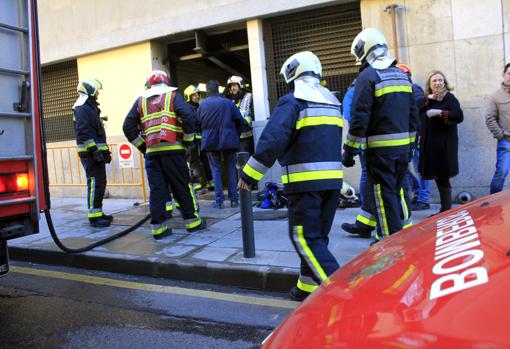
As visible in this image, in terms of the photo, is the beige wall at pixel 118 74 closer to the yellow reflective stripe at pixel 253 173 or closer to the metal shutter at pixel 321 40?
the metal shutter at pixel 321 40

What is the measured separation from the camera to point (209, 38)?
30.8ft

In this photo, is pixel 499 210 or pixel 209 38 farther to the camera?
pixel 209 38

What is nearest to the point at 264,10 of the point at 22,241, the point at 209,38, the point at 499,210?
the point at 209,38

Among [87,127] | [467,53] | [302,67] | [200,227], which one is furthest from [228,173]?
[302,67]

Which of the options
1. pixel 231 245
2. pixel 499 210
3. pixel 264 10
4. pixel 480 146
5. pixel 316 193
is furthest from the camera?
pixel 264 10

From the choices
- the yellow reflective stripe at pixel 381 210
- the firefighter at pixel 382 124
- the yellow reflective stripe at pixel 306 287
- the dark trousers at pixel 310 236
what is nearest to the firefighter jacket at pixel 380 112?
the firefighter at pixel 382 124

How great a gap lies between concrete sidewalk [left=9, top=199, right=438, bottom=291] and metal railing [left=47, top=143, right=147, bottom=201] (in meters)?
2.07

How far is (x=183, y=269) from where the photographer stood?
186 inches

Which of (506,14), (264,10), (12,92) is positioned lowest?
(12,92)

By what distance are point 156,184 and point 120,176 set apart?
13.3ft

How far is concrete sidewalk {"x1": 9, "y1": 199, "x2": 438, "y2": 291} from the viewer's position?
446cm

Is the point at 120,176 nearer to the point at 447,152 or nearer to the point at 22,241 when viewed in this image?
the point at 22,241

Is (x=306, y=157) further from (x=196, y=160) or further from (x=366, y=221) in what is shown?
(x=196, y=160)

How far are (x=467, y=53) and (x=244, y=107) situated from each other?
3.57 metres
